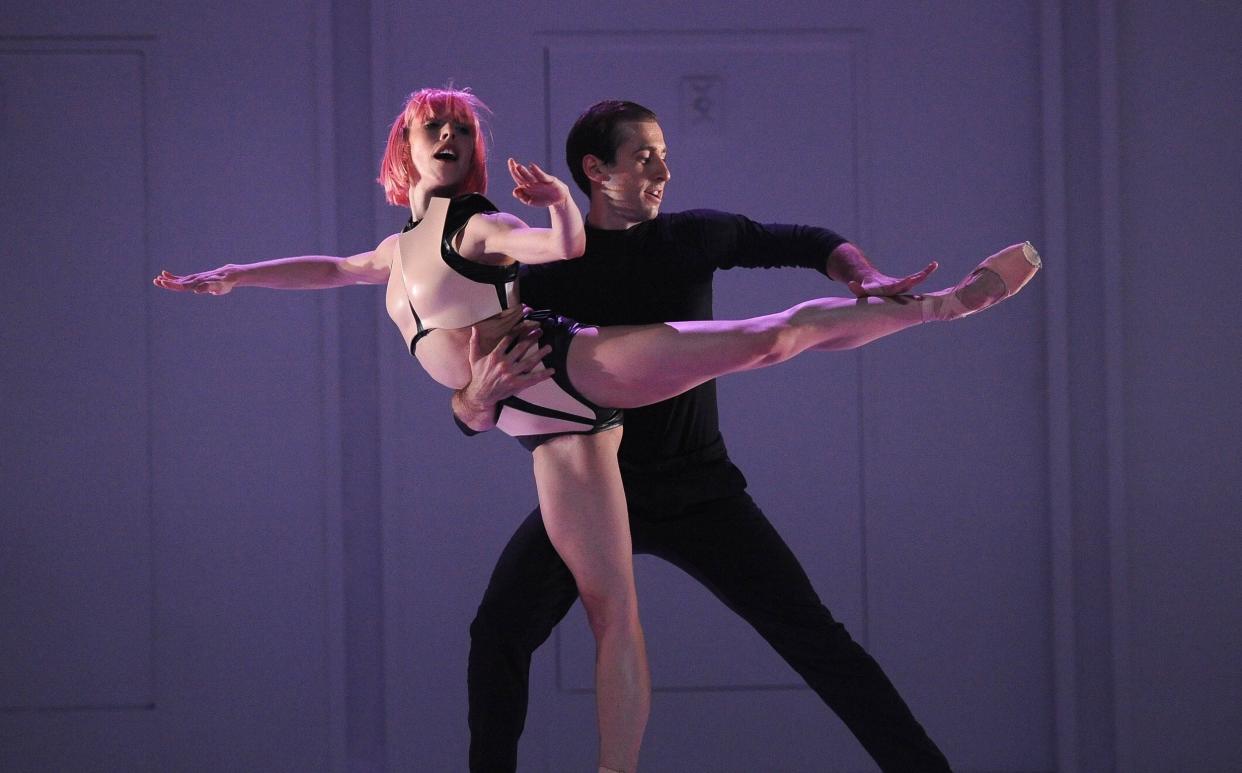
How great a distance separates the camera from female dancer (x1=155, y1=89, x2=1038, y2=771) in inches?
72.1

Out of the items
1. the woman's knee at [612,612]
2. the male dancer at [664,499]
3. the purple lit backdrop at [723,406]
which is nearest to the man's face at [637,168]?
the male dancer at [664,499]

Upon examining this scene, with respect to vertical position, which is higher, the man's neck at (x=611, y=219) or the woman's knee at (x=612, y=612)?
the man's neck at (x=611, y=219)

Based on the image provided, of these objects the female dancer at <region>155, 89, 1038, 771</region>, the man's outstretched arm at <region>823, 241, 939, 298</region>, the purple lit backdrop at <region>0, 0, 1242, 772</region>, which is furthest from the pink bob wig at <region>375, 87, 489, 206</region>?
the purple lit backdrop at <region>0, 0, 1242, 772</region>

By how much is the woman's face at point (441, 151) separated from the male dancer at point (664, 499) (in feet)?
0.83

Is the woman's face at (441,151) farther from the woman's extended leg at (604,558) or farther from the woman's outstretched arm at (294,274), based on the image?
the woman's extended leg at (604,558)

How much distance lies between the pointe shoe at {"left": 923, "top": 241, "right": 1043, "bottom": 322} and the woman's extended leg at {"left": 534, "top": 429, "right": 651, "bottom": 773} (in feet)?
1.96

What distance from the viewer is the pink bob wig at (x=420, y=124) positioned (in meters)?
1.96

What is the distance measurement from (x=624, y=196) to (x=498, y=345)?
418 millimetres

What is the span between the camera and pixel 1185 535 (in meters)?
2.99

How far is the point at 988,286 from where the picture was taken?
183 cm

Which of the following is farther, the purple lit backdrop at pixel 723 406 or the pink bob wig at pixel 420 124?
the purple lit backdrop at pixel 723 406

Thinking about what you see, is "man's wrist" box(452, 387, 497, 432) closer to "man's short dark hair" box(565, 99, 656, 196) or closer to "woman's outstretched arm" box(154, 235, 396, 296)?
"woman's outstretched arm" box(154, 235, 396, 296)

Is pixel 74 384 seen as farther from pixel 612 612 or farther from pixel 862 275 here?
pixel 862 275

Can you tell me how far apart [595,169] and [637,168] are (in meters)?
0.09
